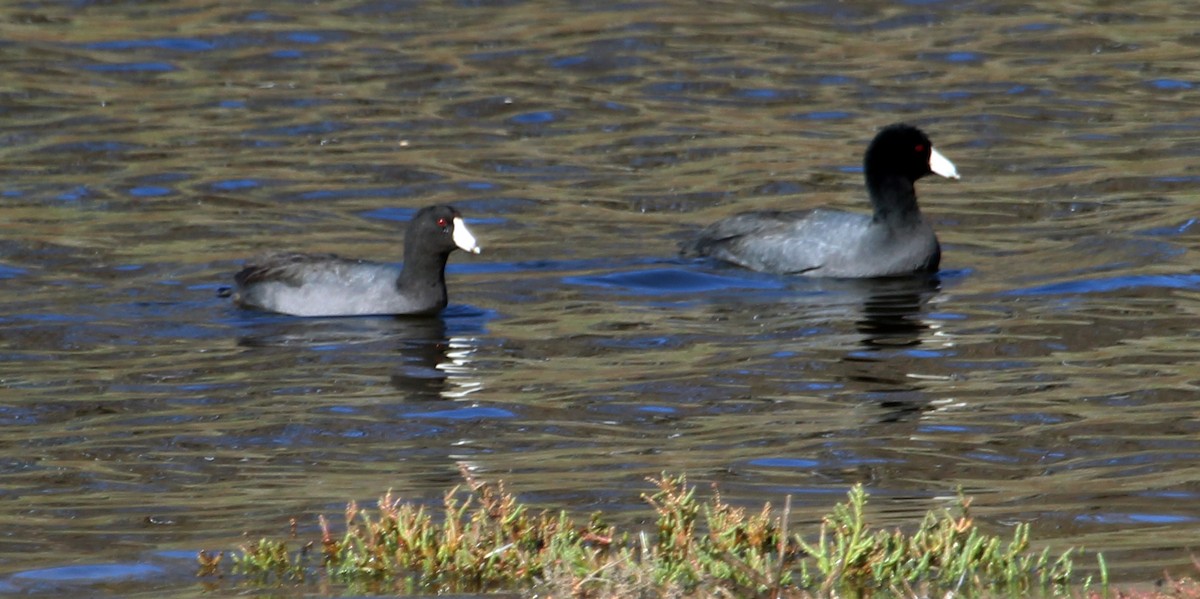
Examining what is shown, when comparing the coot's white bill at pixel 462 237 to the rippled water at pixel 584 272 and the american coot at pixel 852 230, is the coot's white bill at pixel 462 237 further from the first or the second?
the american coot at pixel 852 230

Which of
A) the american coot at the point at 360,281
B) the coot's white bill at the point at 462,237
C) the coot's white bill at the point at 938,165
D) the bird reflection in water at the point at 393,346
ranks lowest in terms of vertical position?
the bird reflection in water at the point at 393,346

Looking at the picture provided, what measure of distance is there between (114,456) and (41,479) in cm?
46

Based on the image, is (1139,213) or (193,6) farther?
(193,6)

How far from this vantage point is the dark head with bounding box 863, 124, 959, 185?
1383cm

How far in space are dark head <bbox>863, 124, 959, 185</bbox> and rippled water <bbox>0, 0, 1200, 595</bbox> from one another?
2.29 ft

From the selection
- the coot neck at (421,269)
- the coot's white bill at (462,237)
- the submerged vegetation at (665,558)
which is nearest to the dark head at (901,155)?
the coot's white bill at (462,237)

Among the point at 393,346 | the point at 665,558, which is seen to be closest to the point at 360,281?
the point at 393,346

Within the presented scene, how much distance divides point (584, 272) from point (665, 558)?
7.29 metres

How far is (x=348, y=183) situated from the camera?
16.0 m

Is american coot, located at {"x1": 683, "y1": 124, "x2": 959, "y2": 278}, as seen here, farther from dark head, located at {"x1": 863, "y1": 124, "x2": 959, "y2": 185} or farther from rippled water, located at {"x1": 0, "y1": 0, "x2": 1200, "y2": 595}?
rippled water, located at {"x1": 0, "y1": 0, "x2": 1200, "y2": 595}

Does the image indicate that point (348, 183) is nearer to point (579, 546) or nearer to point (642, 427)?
point (642, 427)

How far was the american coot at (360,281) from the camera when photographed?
40.5ft

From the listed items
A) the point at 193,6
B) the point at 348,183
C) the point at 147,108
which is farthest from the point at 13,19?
the point at 348,183

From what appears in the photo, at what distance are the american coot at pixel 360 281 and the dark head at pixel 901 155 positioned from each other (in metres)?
3.10
